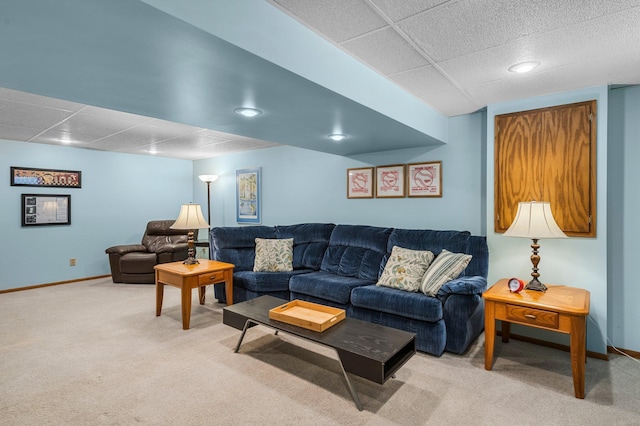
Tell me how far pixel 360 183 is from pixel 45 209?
4.83 metres

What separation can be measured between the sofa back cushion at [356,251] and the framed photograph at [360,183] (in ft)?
1.66

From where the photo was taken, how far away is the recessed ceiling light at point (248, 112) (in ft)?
8.26

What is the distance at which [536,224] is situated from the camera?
98.8 inches

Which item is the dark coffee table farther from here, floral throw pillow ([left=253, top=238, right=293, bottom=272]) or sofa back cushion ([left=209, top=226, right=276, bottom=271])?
sofa back cushion ([left=209, top=226, right=276, bottom=271])

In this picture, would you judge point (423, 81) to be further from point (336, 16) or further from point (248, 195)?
point (248, 195)

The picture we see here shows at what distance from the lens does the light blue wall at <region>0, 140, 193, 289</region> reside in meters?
4.85

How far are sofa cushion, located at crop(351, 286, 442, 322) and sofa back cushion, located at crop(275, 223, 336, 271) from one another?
1.09m

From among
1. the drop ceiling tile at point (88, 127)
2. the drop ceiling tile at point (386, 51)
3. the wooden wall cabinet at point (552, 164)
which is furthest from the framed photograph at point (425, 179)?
the drop ceiling tile at point (88, 127)

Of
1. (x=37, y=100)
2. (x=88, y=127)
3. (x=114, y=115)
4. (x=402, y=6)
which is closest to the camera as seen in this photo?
(x=402, y=6)

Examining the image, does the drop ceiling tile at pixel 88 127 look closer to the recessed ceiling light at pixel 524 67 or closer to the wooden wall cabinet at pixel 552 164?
the recessed ceiling light at pixel 524 67

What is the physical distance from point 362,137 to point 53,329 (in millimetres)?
3630

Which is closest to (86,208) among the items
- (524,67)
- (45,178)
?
(45,178)

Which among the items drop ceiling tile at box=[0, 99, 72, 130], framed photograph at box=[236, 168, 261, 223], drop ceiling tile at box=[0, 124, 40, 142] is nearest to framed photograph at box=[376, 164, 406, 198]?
framed photograph at box=[236, 168, 261, 223]

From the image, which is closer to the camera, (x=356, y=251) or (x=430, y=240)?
(x=430, y=240)
